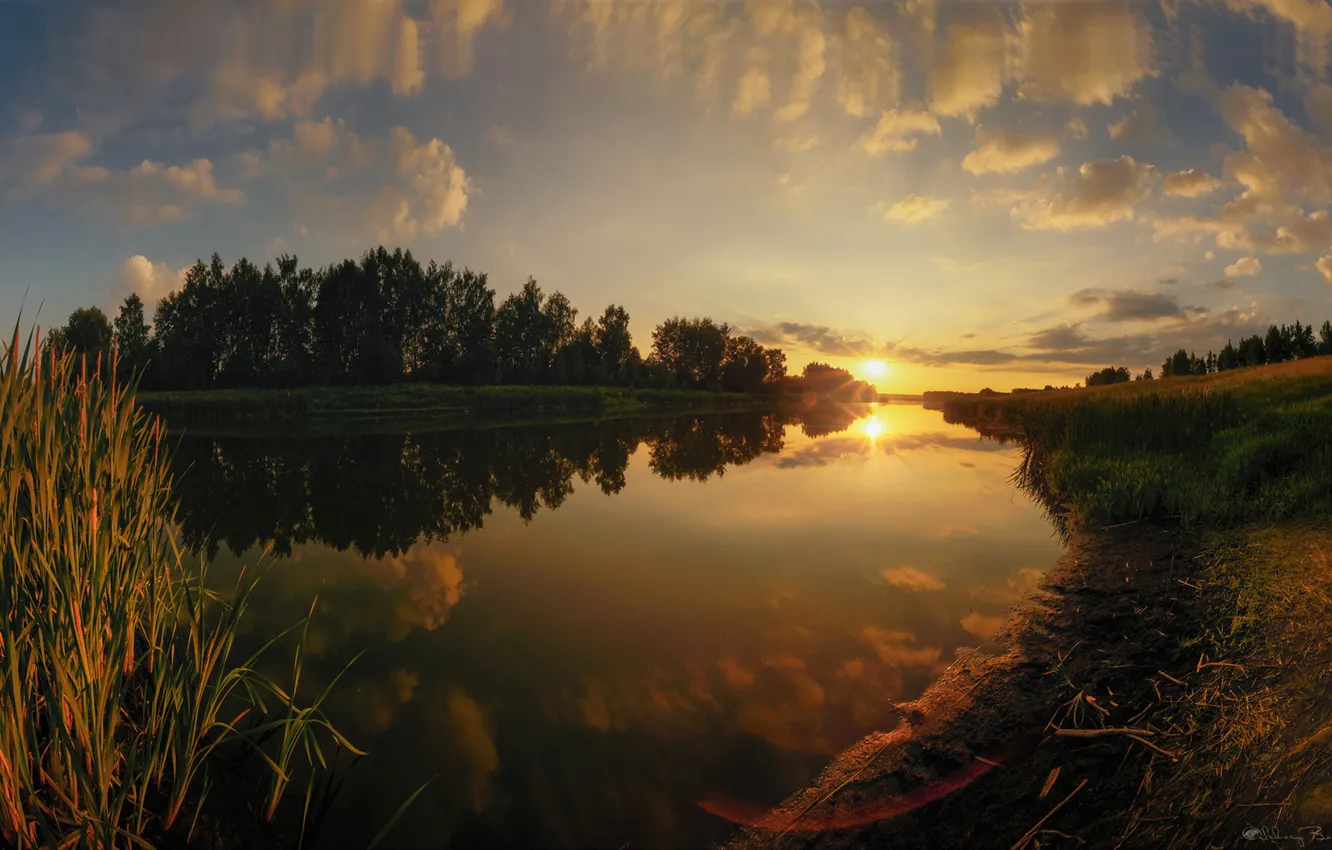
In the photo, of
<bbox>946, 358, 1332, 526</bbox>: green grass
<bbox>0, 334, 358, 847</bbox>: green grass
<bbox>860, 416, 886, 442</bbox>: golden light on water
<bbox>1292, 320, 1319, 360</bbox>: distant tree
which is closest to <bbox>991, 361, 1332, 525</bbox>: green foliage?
<bbox>946, 358, 1332, 526</bbox>: green grass

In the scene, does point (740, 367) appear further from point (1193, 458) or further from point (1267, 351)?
point (1193, 458)

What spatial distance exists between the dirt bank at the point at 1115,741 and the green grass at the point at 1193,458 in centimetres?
385

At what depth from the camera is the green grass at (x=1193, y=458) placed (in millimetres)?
9086

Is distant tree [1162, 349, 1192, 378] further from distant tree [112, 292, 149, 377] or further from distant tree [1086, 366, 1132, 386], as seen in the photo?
distant tree [112, 292, 149, 377]

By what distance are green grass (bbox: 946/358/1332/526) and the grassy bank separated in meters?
46.1

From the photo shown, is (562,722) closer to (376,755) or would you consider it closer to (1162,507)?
(376,755)

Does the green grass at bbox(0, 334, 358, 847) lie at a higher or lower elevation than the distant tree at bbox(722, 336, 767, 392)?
lower

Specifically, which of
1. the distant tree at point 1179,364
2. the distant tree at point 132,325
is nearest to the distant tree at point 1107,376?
the distant tree at point 1179,364

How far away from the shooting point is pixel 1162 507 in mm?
10078

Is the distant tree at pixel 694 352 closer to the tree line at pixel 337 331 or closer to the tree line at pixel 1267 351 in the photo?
the tree line at pixel 337 331

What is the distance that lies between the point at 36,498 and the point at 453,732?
3140 millimetres
